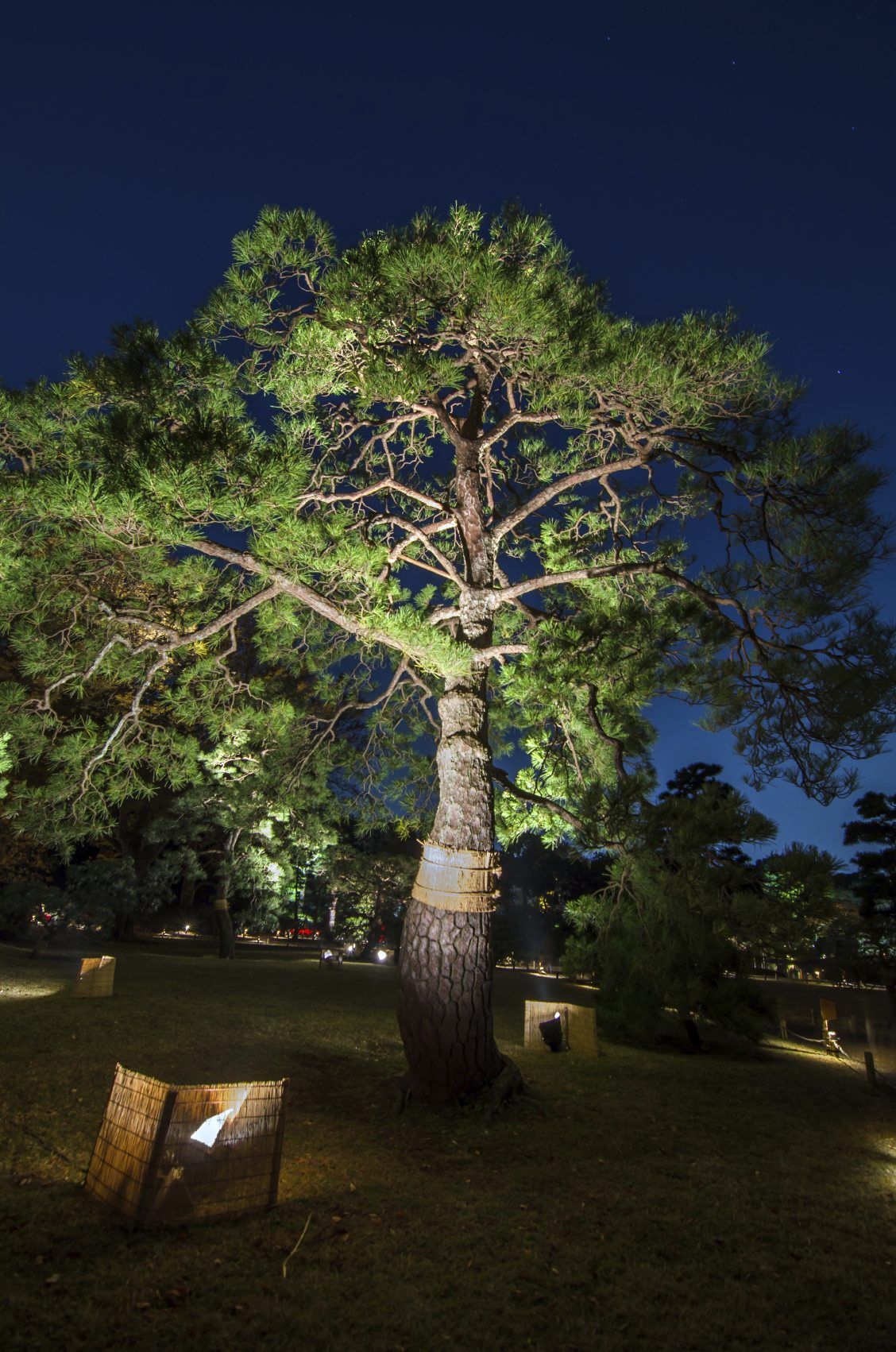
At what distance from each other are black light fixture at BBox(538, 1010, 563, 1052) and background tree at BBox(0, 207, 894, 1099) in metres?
2.58

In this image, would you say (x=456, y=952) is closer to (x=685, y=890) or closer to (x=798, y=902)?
(x=685, y=890)

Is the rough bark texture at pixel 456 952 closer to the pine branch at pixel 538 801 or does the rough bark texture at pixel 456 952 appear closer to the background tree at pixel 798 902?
the pine branch at pixel 538 801

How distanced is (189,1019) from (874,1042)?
12.2 metres

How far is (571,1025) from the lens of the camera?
7.19 meters

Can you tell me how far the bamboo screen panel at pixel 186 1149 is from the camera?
261 cm

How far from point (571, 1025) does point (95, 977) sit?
526 centimetres

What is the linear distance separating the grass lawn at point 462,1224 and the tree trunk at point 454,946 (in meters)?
0.29

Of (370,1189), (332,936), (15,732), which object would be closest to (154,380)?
(15,732)

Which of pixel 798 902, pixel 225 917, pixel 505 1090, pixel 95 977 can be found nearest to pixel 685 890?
pixel 798 902

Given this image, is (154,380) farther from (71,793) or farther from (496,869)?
(496,869)

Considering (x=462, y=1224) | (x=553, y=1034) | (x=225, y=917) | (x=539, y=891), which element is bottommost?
(x=462, y=1224)

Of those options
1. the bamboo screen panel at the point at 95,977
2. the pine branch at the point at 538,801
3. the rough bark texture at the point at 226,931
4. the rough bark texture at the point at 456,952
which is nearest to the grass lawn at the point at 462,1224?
the rough bark texture at the point at 456,952

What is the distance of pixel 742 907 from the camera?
4141mm

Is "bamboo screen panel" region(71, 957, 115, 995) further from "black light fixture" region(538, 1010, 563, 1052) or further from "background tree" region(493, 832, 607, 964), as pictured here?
"background tree" region(493, 832, 607, 964)
